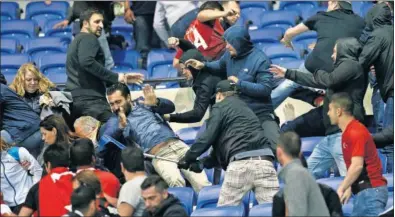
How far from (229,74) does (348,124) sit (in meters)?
2.00

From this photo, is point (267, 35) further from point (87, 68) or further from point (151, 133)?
point (151, 133)

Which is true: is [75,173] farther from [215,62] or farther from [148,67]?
[148,67]

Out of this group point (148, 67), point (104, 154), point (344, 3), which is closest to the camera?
point (104, 154)

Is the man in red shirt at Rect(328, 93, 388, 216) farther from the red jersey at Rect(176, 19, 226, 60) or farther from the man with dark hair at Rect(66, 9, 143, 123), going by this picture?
the red jersey at Rect(176, 19, 226, 60)

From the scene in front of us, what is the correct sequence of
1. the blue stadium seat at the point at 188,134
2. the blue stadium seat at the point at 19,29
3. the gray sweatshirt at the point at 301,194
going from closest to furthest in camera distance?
the gray sweatshirt at the point at 301,194 → the blue stadium seat at the point at 188,134 → the blue stadium seat at the point at 19,29

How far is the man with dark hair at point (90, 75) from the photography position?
1283 cm

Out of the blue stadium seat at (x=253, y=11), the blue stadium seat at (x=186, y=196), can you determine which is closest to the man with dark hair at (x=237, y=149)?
the blue stadium seat at (x=186, y=196)

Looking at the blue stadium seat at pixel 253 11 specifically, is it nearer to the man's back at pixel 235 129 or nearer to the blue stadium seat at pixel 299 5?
the blue stadium seat at pixel 299 5

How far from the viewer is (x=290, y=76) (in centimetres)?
1197

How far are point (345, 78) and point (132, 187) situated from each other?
2.42 metres

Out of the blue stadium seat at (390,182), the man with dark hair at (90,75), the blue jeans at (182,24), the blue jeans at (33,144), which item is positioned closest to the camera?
the blue stadium seat at (390,182)

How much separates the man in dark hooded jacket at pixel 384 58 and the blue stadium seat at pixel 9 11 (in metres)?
6.50

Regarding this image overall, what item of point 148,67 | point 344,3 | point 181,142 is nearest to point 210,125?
point 181,142

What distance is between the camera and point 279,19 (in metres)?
16.0
